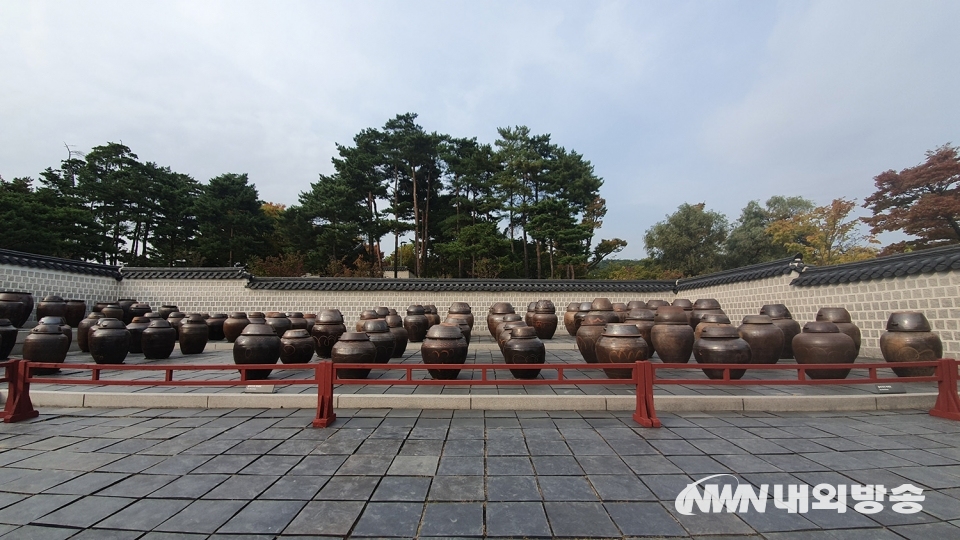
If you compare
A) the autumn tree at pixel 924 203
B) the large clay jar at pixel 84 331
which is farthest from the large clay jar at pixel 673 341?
the autumn tree at pixel 924 203

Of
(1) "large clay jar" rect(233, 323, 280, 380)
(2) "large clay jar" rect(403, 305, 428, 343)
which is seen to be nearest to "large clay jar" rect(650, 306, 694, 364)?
(2) "large clay jar" rect(403, 305, 428, 343)

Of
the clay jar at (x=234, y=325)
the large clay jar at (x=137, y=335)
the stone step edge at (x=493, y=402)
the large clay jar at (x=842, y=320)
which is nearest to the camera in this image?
the stone step edge at (x=493, y=402)

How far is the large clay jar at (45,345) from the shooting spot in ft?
22.8

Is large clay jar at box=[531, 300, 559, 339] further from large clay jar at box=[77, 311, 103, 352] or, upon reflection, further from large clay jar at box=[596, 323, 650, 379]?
large clay jar at box=[77, 311, 103, 352]

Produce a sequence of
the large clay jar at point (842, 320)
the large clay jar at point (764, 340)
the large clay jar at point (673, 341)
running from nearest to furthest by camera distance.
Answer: the large clay jar at point (764, 340), the large clay jar at point (673, 341), the large clay jar at point (842, 320)

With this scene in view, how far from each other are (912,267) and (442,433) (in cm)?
1013

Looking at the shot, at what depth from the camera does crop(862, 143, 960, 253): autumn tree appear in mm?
18266

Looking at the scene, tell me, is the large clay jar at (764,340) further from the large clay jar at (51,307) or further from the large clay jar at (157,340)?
the large clay jar at (51,307)

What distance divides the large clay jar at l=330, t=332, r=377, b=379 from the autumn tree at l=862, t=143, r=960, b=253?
2663 centimetres

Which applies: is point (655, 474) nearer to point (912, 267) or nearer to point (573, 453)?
point (573, 453)

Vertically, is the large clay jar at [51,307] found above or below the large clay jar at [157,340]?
above

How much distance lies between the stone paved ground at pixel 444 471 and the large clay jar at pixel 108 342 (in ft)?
12.6

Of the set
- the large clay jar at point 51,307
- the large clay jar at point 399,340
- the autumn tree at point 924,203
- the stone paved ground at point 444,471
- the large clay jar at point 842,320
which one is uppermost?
the autumn tree at point 924,203

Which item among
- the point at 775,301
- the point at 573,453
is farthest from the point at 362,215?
the point at 573,453
